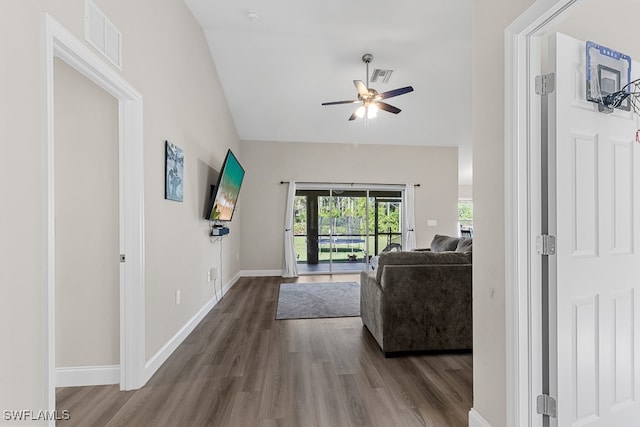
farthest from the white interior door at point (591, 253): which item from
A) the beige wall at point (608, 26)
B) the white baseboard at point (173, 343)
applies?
the white baseboard at point (173, 343)

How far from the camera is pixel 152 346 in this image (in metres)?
2.25

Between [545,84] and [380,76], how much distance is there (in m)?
3.33

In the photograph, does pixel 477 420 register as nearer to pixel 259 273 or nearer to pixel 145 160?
pixel 145 160

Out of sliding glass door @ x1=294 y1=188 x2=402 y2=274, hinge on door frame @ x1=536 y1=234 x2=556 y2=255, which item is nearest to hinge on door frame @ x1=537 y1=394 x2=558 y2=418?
hinge on door frame @ x1=536 y1=234 x2=556 y2=255

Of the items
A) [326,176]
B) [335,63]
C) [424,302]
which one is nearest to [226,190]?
[335,63]

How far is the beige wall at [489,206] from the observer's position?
1.41 meters

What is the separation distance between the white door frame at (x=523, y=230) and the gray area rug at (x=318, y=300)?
7.76ft

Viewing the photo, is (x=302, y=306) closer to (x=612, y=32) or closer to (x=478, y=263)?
(x=478, y=263)

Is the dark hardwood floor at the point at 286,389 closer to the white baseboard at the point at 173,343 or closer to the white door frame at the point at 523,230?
the white baseboard at the point at 173,343

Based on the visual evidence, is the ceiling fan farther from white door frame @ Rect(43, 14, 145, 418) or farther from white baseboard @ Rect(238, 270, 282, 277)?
white baseboard @ Rect(238, 270, 282, 277)

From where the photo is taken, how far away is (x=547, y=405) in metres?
1.31

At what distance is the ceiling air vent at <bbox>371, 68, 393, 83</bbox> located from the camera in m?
4.17

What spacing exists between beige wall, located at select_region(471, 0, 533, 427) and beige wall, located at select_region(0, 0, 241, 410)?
2.08m

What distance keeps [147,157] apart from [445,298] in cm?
267
